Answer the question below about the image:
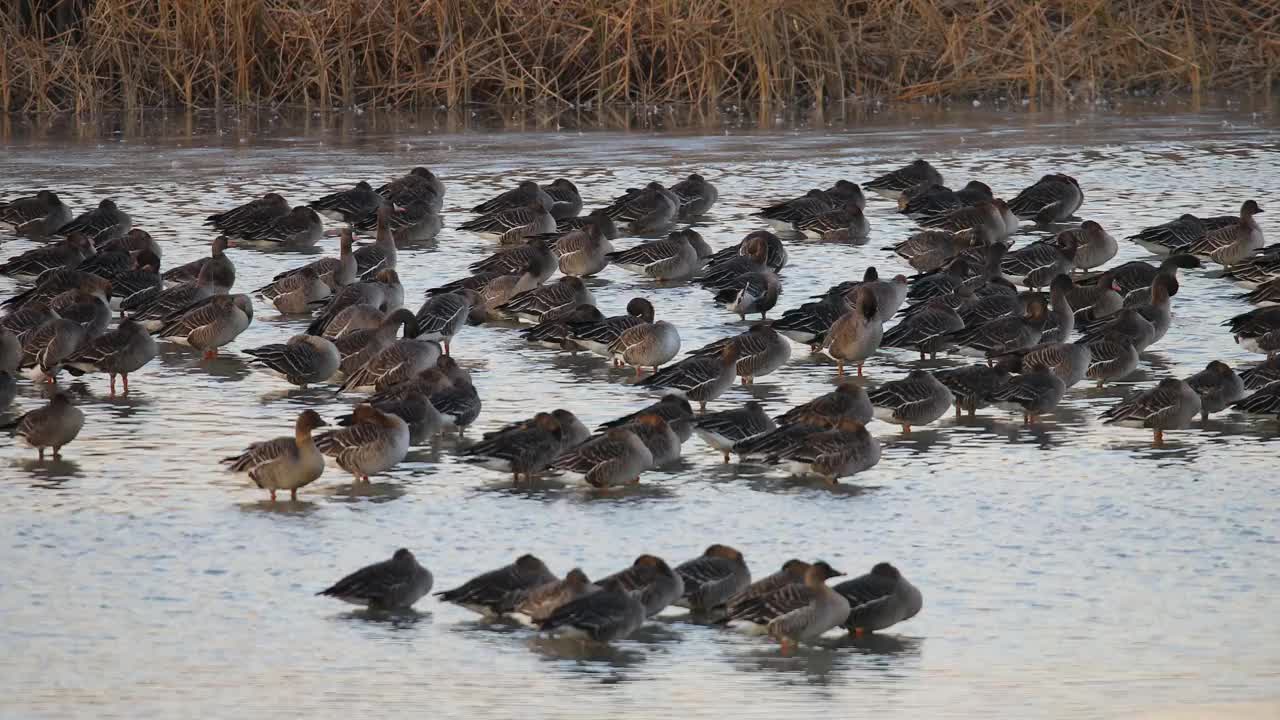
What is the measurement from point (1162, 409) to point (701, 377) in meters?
2.71

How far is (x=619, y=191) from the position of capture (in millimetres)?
21828

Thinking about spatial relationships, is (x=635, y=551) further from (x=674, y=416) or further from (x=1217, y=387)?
(x=1217, y=387)

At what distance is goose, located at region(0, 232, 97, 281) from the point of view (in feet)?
53.5

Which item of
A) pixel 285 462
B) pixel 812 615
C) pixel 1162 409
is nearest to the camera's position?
pixel 812 615

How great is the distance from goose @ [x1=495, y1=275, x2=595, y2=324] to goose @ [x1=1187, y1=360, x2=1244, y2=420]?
464 centimetres

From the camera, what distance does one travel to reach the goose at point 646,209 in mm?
18984

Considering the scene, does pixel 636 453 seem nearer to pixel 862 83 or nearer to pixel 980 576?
pixel 980 576

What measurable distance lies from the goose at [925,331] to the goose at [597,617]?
5846mm

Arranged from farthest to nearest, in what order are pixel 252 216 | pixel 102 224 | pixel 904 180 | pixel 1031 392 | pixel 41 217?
pixel 904 180, pixel 41 217, pixel 252 216, pixel 102 224, pixel 1031 392

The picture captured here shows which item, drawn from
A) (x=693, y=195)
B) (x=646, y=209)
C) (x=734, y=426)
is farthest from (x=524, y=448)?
(x=693, y=195)

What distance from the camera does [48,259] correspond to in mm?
16406

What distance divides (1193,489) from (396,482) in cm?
416

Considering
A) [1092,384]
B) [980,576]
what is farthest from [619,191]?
[980,576]

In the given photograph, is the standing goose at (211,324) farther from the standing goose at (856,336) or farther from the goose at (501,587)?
the goose at (501,587)
